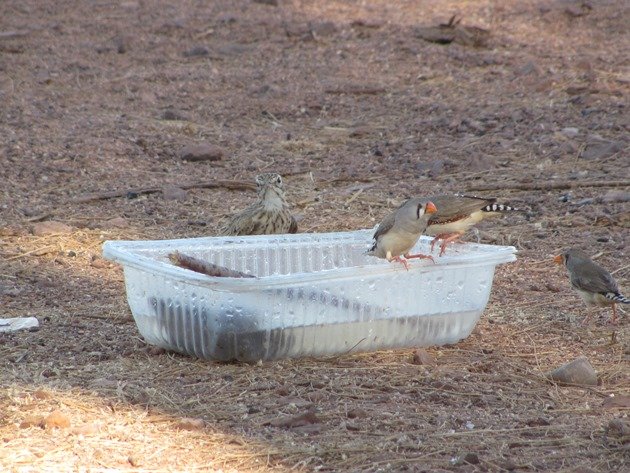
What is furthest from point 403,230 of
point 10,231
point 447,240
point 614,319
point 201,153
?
Answer: point 201,153

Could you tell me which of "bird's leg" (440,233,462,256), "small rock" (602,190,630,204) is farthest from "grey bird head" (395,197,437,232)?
"small rock" (602,190,630,204)

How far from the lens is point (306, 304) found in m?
5.88

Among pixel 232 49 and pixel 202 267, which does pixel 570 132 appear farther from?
pixel 202 267

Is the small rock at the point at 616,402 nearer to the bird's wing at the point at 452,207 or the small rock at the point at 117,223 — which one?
the bird's wing at the point at 452,207

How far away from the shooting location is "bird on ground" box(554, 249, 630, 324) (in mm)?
6492

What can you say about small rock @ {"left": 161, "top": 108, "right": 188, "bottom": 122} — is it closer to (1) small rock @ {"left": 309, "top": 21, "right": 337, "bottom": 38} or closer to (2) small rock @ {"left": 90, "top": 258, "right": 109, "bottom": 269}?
(1) small rock @ {"left": 309, "top": 21, "right": 337, "bottom": 38}

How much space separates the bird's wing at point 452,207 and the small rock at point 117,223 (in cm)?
309

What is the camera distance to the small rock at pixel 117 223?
887 centimetres

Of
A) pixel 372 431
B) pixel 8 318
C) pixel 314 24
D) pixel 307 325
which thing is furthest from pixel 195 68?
pixel 372 431

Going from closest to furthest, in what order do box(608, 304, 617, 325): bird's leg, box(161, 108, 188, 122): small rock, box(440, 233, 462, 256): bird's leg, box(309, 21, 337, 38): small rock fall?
box(440, 233, 462, 256): bird's leg → box(608, 304, 617, 325): bird's leg → box(161, 108, 188, 122): small rock → box(309, 21, 337, 38): small rock

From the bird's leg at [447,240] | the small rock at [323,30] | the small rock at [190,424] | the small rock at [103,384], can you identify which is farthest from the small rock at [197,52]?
the small rock at [190,424]

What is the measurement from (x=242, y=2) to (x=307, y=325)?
11.2 meters

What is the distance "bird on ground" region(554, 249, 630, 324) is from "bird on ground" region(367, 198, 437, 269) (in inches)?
40.6

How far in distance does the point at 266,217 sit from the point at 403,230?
2191 millimetres
